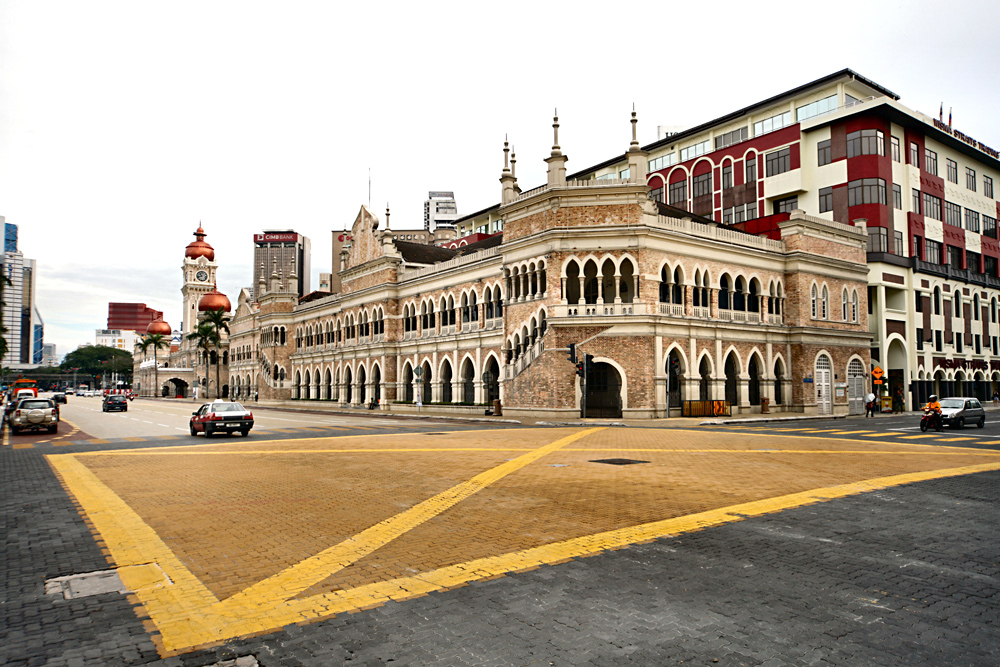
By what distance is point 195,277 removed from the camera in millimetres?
135375

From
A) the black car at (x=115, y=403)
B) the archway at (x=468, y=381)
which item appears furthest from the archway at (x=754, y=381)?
the black car at (x=115, y=403)

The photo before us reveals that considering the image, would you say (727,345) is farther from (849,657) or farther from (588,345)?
(849,657)

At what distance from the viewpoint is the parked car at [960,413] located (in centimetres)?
2922

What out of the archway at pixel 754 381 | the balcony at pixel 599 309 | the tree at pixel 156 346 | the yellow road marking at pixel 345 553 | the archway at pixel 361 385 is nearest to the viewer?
the yellow road marking at pixel 345 553

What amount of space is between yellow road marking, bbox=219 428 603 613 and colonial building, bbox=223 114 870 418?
24.2 metres

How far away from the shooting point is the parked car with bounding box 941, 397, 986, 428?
95.9 ft

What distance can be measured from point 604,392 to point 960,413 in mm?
17158

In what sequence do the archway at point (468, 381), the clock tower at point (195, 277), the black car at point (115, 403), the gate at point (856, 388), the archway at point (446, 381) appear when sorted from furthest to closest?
the clock tower at point (195, 277) → the black car at point (115, 403) → the archway at point (446, 381) → the archway at point (468, 381) → the gate at point (856, 388)

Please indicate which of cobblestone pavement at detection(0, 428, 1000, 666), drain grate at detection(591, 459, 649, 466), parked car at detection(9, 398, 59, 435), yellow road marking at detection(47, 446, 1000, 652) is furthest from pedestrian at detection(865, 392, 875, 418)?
parked car at detection(9, 398, 59, 435)

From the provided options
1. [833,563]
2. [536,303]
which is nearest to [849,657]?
[833,563]

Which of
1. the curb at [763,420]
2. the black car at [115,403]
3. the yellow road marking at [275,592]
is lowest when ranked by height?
the curb at [763,420]

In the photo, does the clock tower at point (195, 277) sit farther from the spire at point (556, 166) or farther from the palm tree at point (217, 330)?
the spire at point (556, 166)

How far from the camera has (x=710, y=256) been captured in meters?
40.1

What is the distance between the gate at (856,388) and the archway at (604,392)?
18965 millimetres
